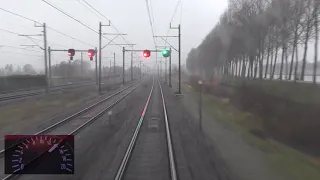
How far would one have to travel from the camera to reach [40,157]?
9.88 metres

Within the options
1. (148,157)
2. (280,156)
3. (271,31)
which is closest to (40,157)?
(148,157)

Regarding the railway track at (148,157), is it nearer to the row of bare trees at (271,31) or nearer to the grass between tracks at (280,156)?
the grass between tracks at (280,156)

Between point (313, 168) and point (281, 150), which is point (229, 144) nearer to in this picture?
point (281, 150)

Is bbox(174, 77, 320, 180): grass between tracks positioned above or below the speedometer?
below

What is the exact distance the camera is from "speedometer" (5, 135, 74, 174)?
7902 mm

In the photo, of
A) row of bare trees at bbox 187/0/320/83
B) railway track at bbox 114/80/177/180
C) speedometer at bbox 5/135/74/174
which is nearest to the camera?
speedometer at bbox 5/135/74/174

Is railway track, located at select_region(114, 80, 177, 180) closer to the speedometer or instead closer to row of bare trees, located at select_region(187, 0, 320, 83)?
the speedometer

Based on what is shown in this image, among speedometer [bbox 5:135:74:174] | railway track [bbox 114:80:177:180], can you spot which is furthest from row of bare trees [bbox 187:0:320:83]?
speedometer [bbox 5:135:74:174]

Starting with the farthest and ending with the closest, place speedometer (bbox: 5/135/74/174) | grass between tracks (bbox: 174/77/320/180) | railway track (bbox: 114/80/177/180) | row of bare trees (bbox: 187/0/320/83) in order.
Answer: row of bare trees (bbox: 187/0/320/83)
grass between tracks (bbox: 174/77/320/180)
railway track (bbox: 114/80/177/180)
speedometer (bbox: 5/135/74/174)

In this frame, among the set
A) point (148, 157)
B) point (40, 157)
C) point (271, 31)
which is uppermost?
point (271, 31)

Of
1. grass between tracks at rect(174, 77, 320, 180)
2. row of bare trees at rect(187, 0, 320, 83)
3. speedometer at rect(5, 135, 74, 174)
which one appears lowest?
grass between tracks at rect(174, 77, 320, 180)

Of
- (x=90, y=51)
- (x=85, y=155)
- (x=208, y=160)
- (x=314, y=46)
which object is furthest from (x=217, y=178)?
(x=90, y=51)

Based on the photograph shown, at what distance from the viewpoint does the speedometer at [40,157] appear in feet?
25.9

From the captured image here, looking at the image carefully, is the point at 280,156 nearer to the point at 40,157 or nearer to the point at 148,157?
the point at 148,157
